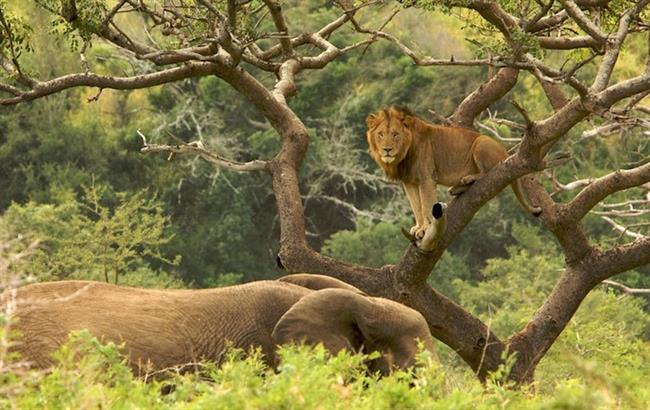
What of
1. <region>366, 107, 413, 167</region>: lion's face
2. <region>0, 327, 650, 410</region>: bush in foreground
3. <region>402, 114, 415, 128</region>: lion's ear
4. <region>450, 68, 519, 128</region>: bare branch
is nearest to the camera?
<region>0, 327, 650, 410</region>: bush in foreground

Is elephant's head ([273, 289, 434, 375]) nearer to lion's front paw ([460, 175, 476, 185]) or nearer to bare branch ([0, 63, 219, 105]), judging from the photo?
lion's front paw ([460, 175, 476, 185])

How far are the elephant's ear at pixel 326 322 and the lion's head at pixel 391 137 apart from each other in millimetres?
2408

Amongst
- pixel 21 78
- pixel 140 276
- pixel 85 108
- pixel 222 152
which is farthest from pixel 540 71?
pixel 85 108

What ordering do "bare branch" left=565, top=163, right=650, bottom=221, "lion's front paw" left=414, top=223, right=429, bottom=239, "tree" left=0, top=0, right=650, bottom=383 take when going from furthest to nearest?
"bare branch" left=565, top=163, right=650, bottom=221
"lion's front paw" left=414, top=223, right=429, bottom=239
"tree" left=0, top=0, right=650, bottom=383

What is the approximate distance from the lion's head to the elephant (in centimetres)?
207

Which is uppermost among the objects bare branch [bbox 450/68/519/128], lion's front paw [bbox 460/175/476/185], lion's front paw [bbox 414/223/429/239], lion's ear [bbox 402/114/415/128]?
bare branch [bbox 450/68/519/128]

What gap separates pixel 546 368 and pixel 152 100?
21265 mm

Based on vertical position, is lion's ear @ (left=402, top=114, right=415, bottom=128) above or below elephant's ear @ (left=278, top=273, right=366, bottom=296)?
above

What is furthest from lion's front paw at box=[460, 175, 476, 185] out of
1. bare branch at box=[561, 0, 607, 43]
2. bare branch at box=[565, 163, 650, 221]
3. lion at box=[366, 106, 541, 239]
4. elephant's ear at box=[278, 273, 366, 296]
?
elephant's ear at box=[278, 273, 366, 296]

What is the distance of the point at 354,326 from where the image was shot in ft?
29.6

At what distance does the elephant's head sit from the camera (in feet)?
29.2

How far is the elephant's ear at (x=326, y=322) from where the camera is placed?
888 cm

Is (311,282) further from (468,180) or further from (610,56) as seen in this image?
(610,56)

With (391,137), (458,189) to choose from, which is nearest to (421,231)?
(458,189)
